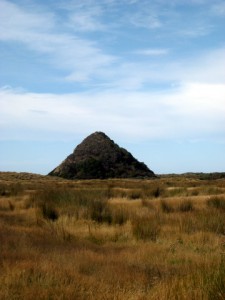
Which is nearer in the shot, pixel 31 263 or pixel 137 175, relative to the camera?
pixel 31 263

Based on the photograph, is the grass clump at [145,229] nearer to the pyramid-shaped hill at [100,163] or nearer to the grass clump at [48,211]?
the grass clump at [48,211]

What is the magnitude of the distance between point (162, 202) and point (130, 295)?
12056 mm

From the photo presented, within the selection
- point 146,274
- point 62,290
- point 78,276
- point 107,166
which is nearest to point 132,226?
point 146,274

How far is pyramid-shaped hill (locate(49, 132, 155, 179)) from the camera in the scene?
56688 mm

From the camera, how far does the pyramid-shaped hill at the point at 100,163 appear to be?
186 ft

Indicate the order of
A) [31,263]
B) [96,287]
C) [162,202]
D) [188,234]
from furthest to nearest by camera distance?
[162,202] → [188,234] → [31,263] → [96,287]

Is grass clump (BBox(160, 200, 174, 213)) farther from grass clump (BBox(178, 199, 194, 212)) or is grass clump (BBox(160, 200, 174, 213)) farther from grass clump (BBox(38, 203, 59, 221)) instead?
grass clump (BBox(38, 203, 59, 221))

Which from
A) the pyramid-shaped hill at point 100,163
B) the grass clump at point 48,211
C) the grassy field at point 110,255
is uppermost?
the pyramid-shaped hill at point 100,163

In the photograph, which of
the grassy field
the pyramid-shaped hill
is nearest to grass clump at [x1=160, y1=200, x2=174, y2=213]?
the grassy field

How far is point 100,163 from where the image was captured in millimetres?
57375

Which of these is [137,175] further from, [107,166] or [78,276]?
[78,276]

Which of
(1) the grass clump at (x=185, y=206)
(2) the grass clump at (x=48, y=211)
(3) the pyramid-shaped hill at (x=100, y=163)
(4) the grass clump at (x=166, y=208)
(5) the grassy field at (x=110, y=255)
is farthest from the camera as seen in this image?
(3) the pyramid-shaped hill at (x=100, y=163)

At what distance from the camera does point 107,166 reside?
57.3 metres

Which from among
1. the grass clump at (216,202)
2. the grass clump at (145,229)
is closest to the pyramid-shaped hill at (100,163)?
the grass clump at (216,202)
